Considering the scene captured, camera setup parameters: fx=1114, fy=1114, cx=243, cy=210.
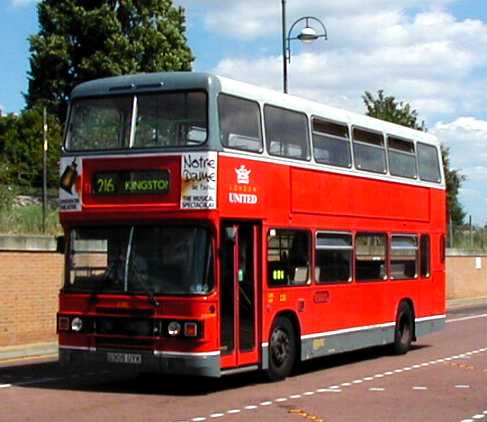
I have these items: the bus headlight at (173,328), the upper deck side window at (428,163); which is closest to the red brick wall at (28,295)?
the bus headlight at (173,328)

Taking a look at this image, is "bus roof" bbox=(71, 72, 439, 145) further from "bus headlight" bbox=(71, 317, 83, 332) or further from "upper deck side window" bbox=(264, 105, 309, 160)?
"bus headlight" bbox=(71, 317, 83, 332)

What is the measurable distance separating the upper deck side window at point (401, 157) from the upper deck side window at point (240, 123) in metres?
5.29

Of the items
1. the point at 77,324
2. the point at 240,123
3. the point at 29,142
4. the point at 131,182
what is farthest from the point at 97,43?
the point at 77,324

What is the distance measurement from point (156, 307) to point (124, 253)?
0.92m

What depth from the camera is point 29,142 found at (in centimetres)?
4888

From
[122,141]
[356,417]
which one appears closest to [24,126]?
[122,141]

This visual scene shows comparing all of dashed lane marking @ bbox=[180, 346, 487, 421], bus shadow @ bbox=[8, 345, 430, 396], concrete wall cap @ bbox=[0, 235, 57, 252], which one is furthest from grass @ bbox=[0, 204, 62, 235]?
dashed lane marking @ bbox=[180, 346, 487, 421]

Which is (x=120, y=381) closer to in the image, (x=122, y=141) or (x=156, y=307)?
(x=156, y=307)

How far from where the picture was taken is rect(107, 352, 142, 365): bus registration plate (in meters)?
14.5

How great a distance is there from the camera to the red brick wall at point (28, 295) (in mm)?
20922

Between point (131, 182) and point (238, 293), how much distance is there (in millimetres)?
2101

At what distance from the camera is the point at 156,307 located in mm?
14469

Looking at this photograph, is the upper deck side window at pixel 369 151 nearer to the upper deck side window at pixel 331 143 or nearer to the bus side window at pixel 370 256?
the upper deck side window at pixel 331 143

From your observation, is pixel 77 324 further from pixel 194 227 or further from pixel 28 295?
pixel 28 295
